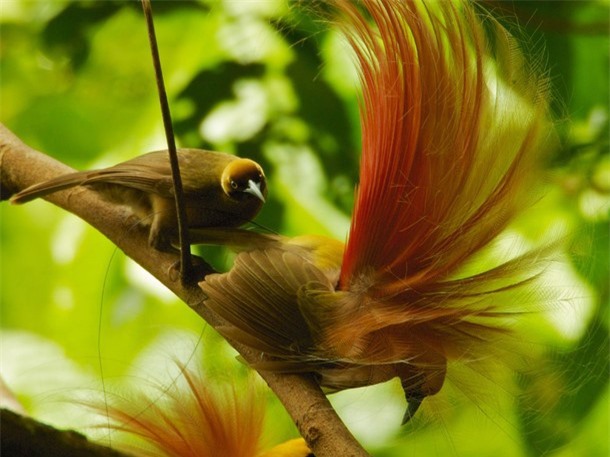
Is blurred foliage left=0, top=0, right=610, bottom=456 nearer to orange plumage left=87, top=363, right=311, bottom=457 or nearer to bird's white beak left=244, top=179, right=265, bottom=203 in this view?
orange plumage left=87, top=363, right=311, bottom=457

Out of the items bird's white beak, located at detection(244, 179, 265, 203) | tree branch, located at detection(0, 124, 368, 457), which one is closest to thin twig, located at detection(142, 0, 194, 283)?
tree branch, located at detection(0, 124, 368, 457)

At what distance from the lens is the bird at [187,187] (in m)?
0.80

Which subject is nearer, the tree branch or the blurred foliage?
the tree branch

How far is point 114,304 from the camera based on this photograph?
1372 mm

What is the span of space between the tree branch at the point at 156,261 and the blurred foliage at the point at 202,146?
0.09 meters

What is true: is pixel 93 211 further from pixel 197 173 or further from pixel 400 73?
pixel 400 73

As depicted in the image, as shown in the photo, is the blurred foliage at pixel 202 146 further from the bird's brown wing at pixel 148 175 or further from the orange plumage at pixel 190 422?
the bird's brown wing at pixel 148 175

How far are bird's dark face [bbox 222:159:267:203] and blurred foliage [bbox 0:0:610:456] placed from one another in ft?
0.45

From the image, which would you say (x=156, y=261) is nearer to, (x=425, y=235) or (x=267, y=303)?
(x=267, y=303)

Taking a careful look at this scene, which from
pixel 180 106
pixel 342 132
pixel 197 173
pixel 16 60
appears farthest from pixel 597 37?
pixel 16 60

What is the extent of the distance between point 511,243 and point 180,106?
675mm

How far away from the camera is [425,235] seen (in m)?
0.69

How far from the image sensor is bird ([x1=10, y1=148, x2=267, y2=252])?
0.80m

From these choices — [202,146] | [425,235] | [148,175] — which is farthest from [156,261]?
[202,146]
